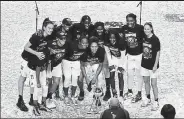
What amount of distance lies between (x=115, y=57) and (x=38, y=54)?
5.63ft

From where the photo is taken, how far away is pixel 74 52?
34.2 feet

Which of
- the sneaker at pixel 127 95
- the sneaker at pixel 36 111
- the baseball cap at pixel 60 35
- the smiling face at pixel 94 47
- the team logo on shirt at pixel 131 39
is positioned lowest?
the sneaker at pixel 36 111

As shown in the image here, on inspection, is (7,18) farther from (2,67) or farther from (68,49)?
(68,49)

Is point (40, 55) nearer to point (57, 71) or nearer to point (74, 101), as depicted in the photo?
point (57, 71)

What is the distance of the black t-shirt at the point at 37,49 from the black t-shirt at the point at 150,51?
1981mm


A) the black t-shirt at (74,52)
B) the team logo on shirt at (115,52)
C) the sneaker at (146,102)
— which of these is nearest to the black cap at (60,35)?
the black t-shirt at (74,52)

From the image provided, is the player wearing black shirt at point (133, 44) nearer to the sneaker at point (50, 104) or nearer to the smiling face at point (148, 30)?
the smiling face at point (148, 30)

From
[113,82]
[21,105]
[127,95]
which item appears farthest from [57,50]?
[127,95]

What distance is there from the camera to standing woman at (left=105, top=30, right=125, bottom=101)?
1050 centimetres

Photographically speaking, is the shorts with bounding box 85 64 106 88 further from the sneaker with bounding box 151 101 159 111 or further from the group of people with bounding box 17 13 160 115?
the sneaker with bounding box 151 101 159 111

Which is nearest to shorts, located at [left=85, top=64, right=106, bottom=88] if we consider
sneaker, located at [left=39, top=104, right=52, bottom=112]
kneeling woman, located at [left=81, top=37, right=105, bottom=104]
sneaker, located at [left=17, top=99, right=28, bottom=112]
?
kneeling woman, located at [left=81, top=37, right=105, bottom=104]

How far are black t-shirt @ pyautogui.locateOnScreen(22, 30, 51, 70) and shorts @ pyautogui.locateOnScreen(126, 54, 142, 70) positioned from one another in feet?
5.95

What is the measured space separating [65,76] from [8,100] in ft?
4.47

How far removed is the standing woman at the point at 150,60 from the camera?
33.6 feet
